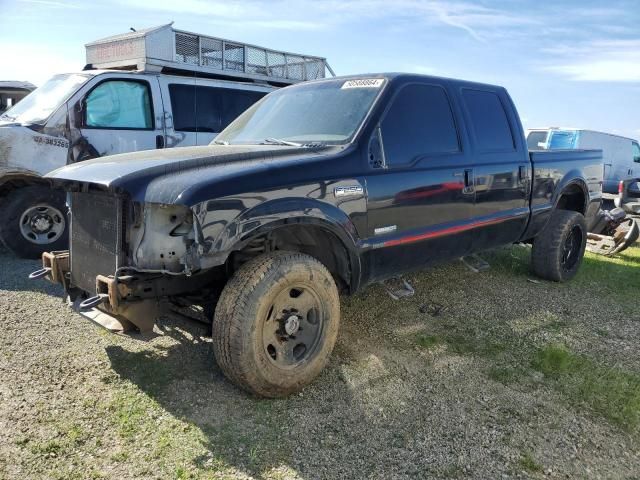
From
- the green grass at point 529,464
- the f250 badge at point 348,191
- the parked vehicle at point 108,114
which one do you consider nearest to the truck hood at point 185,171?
the f250 badge at point 348,191

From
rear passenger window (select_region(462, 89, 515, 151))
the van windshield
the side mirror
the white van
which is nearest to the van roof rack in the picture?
rear passenger window (select_region(462, 89, 515, 151))

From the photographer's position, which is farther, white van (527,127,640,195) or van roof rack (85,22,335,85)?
A: white van (527,127,640,195)

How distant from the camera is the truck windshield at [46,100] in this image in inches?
242

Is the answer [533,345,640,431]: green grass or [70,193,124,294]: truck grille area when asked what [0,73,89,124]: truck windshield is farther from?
[533,345,640,431]: green grass

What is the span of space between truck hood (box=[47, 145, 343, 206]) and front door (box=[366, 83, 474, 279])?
0.49 meters

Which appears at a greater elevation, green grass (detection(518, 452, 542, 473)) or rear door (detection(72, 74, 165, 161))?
rear door (detection(72, 74, 165, 161))

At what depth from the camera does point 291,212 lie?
3.11 m

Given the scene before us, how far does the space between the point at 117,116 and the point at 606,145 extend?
1378 cm

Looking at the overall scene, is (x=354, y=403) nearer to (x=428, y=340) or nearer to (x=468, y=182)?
(x=428, y=340)

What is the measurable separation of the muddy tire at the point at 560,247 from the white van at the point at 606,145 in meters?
8.52


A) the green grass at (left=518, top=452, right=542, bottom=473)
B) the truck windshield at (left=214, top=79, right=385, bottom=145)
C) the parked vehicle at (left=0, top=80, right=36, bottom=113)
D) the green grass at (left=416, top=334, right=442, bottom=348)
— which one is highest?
the parked vehicle at (left=0, top=80, right=36, bottom=113)

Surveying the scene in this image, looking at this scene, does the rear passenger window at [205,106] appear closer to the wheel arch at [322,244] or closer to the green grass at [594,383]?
the wheel arch at [322,244]

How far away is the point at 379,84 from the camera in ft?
13.0

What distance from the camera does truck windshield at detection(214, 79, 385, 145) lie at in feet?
12.4
